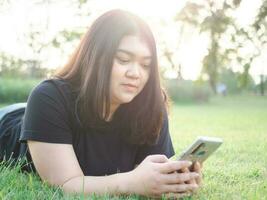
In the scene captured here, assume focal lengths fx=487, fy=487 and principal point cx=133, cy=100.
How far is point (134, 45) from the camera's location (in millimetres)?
2205

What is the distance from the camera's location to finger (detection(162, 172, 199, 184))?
1.99 m

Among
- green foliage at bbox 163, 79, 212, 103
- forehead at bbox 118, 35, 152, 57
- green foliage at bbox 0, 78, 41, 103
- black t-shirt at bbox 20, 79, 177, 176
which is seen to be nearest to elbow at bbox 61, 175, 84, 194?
black t-shirt at bbox 20, 79, 177, 176

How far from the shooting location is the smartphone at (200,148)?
189 cm

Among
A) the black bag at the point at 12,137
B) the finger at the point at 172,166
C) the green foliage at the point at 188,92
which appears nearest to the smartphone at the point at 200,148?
the finger at the point at 172,166

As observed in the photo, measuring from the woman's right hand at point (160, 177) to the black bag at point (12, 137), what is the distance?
35.8 inches

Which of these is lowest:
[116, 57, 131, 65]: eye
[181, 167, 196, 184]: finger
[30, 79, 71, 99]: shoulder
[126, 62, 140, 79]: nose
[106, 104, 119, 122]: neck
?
[181, 167, 196, 184]: finger

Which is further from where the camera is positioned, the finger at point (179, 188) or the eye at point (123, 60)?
the eye at point (123, 60)

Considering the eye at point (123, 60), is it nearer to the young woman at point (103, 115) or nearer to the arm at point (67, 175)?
the young woman at point (103, 115)

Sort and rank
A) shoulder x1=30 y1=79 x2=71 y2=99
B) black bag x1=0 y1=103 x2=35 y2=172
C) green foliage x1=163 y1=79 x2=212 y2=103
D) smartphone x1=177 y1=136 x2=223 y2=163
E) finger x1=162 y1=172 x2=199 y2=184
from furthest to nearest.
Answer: green foliage x1=163 y1=79 x2=212 y2=103 < black bag x1=0 y1=103 x2=35 y2=172 < shoulder x1=30 y1=79 x2=71 y2=99 < finger x1=162 y1=172 x2=199 y2=184 < smartphone x1=177 y1=136 x2=223 y2=163

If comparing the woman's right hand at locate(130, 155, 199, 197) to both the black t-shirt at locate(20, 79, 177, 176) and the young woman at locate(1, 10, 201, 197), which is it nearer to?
the young woman at locate(1, 10, 201, 197)

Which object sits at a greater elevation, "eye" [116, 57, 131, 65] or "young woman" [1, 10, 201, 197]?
"eye" [116, 57, 131, 65]

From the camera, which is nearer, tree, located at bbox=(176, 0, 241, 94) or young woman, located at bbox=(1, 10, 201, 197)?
young woman, located at bbox=(1, 10, 201, 197)

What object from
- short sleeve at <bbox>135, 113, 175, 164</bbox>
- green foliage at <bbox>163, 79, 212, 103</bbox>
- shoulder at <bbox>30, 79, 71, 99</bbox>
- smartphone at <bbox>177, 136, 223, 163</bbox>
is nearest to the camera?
smartphone at <bbox>177, 136, 223, 163</bbox>

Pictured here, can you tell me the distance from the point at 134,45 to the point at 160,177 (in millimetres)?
613
